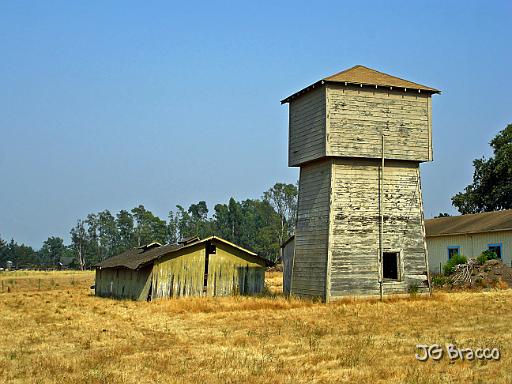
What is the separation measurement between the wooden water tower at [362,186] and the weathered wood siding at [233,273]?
592 cm

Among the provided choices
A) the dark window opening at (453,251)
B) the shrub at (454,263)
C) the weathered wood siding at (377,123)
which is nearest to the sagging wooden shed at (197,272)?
the weathered wood siding at (377,123)

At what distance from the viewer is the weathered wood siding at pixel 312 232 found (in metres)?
27.1

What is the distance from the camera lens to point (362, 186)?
2772 cm

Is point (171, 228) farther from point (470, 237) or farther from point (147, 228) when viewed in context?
point (470, 237)

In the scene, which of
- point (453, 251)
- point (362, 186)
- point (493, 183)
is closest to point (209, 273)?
point (362, 186)

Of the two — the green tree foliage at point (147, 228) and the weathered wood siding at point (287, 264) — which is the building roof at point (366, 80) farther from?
the green tree foliage at point (147, 228)

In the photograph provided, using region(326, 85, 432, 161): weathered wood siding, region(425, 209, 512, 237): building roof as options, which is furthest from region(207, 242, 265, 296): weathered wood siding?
region(425, 209, 512, 237): building roof

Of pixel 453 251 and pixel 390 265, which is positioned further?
pixel 453 251

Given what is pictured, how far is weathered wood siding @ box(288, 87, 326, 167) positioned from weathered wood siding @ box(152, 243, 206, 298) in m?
7.82

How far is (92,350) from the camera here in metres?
15.1

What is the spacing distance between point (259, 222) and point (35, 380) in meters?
152

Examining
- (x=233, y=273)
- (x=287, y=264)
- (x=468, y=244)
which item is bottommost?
(x=233, y=273)

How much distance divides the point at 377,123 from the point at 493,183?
40619 millimetres

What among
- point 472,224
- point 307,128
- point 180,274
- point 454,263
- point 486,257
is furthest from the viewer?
point 472,224
